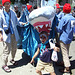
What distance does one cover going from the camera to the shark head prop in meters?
2.71

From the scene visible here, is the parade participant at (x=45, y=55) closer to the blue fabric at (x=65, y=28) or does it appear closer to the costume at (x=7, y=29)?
the blue fabric at (x=65, y=28)

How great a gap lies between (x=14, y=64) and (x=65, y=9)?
6.39ft

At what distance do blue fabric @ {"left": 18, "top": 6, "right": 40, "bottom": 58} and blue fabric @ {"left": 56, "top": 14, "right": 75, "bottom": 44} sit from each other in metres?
0.68

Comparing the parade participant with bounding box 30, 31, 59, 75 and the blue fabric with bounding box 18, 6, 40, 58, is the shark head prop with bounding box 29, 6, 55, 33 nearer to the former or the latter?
the parade participant with bounding box 30, 31, 59, 75

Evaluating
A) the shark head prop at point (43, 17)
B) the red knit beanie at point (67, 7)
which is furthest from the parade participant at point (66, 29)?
the shark head prop at point (43, 17)

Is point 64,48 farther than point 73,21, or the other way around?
point 64,48

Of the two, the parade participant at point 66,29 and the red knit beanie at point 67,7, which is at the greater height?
the red knit beanie at point 67,7

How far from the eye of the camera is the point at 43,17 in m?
2.76

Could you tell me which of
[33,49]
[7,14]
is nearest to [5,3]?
[7,14]

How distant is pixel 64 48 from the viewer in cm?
313

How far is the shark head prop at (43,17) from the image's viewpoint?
271cm

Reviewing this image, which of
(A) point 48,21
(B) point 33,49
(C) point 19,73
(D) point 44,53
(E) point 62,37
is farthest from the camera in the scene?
(B) point 33,49

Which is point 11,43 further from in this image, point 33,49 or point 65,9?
point 65,9

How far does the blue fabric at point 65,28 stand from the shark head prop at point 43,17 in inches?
9.9
